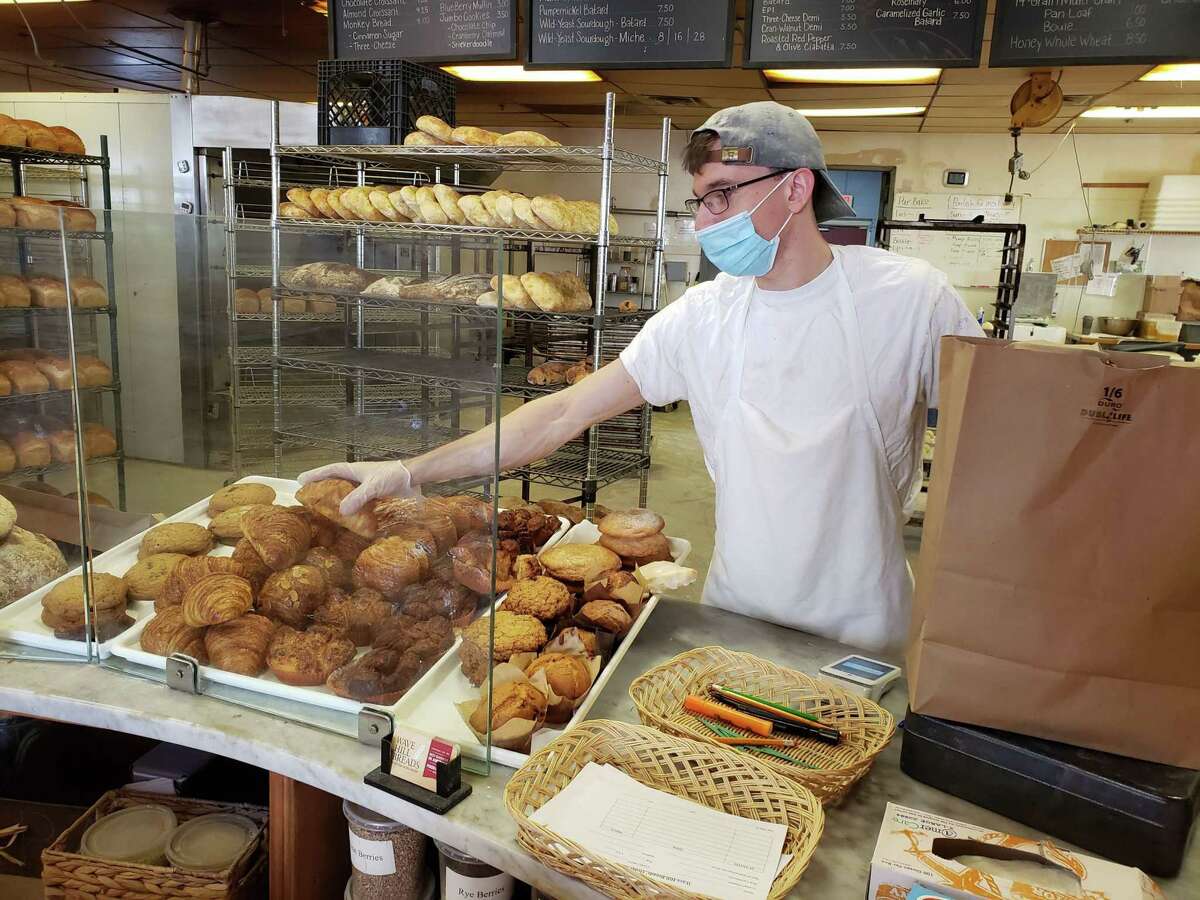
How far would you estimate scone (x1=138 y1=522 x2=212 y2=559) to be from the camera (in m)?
1.29

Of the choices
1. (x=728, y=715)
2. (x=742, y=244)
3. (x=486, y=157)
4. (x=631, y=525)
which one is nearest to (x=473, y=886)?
(x=728, y=715)

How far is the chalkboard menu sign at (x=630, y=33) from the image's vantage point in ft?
12.1

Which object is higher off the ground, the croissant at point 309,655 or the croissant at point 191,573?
the croissant at point 191,573

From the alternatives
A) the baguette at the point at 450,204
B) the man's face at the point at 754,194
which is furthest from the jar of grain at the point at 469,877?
the baguette at the point at 450,204

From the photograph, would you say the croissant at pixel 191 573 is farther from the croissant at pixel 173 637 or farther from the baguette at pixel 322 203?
the baguette at pixel 322 203

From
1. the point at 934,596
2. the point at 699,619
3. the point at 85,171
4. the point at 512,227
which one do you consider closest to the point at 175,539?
the point at 699,619

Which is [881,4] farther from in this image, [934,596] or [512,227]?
[934,596]

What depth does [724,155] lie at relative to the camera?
159cm

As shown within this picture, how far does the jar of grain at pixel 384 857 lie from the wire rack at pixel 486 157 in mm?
2490

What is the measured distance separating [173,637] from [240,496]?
255 millimetres

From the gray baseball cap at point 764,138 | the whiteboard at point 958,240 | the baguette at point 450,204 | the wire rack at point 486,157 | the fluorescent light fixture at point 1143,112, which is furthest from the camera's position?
the whiteboard at point 958,240

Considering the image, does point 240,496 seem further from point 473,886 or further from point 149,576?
point 473,886

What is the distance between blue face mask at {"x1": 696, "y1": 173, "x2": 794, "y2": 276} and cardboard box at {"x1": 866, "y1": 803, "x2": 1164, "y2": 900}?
1081 mm

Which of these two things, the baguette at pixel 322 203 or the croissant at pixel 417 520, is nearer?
the croissant at pixel 417 520
